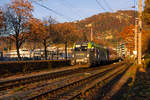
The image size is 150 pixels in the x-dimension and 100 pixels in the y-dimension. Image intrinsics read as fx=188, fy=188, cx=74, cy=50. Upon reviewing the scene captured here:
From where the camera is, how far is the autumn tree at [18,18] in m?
27.5

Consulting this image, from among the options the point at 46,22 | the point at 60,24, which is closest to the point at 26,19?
the point at 46,22

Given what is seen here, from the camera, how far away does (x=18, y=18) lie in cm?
2786

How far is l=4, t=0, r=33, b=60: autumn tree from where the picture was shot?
27.5 metres

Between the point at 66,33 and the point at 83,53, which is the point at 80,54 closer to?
the point at 83,53

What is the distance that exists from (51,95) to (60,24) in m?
30.7

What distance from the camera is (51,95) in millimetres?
8328

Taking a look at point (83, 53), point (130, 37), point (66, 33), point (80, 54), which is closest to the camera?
point (83, 53)

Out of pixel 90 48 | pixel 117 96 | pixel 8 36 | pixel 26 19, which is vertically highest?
pixel 26 19

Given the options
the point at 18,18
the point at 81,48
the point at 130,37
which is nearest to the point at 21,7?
the point at 18,18

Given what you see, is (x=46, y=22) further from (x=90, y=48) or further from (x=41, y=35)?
(x=90, y=48)

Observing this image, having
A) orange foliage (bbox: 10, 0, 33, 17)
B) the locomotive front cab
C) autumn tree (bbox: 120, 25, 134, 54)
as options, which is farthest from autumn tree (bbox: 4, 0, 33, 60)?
autumn tree (bbox: 120, 25, 134, 54)

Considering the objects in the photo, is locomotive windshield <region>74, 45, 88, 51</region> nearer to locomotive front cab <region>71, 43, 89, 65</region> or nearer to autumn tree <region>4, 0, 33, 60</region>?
locomotive front cab <region>71, 43, 89, 65</region>

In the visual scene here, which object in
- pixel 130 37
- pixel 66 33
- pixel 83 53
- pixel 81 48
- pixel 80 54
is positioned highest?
pixel 130 37

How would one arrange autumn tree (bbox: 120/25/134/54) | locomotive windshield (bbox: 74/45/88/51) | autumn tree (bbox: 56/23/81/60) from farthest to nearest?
autumn tree (bbox: 120/25/134/54), autumn tree (bbox: 56/23/81/60), locomotive windshield (bbox: 74/45/88/51)
